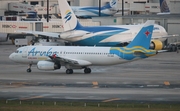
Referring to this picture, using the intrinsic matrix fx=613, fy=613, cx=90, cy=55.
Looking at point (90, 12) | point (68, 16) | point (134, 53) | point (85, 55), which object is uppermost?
point (68, 16)

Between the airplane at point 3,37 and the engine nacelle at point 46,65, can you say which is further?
the airplane at point 3,37

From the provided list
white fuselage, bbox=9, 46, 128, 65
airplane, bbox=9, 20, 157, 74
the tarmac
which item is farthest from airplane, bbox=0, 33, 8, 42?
airplane, bbox=9, 20, 157, 74

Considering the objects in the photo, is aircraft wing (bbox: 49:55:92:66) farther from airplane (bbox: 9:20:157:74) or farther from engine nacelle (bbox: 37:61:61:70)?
engine nacelle (bbox: 37:61:61:70)

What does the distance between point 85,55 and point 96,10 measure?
3831 inches

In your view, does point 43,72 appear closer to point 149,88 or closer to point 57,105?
point 149,88

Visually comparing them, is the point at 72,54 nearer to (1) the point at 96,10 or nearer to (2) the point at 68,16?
(2) the point at 68,16

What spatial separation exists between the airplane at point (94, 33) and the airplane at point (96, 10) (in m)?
63.2

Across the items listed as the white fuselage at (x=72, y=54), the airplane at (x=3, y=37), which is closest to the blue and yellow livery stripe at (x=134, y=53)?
the white fuselage at (x=72, y=54)

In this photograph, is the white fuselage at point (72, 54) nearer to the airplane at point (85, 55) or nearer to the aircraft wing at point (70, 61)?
the airplane at point (85, 55)

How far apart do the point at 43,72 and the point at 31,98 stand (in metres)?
19.2

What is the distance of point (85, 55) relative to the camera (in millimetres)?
59656

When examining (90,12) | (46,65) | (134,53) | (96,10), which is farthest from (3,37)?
(96,10)

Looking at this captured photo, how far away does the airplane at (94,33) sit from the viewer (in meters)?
85.5

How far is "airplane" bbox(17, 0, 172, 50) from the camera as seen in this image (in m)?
85.5
